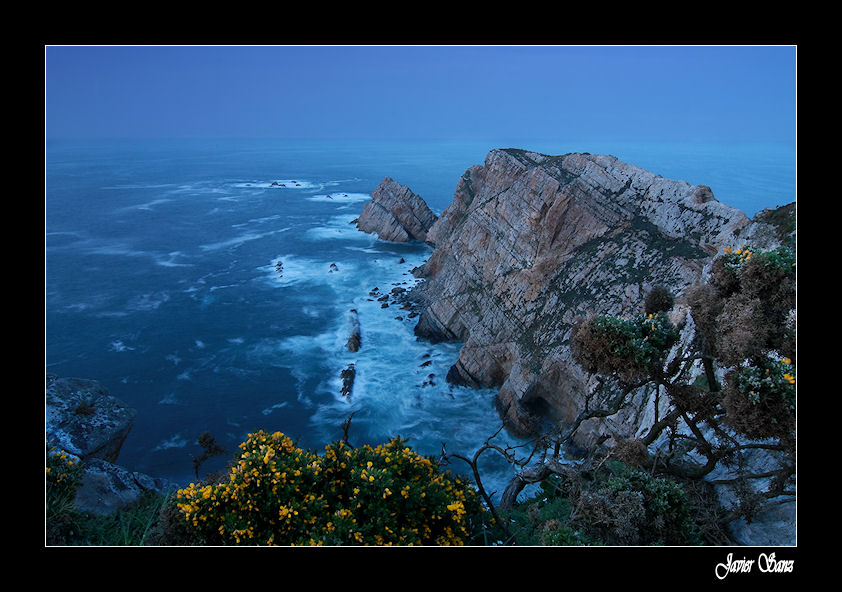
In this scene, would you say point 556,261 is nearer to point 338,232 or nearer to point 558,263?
point 558,263

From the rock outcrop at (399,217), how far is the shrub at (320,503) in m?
70.5

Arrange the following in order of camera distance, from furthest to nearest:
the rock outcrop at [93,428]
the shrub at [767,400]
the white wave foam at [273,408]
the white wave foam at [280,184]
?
the white wave foam at [280,184] → the white wave foam at [273,408] → the rock outcrop at [93,428] → the shrub at [767,400]

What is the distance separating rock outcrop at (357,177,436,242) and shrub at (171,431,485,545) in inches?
2775

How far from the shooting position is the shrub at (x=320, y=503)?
8.80 meters

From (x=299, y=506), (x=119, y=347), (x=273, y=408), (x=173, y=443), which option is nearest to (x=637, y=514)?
(x=299, y=506)

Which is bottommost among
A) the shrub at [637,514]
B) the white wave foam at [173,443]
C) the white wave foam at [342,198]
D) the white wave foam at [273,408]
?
the white wave foam at [173,443]

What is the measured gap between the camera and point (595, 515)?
987cm

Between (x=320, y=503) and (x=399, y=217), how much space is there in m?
73.8

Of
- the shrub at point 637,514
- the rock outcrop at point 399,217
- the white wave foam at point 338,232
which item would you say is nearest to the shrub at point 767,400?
the shrub at point 637,514

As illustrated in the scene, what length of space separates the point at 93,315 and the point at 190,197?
72.9m

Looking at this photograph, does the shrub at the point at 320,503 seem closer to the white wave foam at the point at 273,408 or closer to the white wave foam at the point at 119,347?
the white wave foam at the point at 273,408
